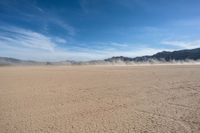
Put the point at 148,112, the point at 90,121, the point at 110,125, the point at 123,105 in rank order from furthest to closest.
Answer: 1. the point at 123,105
2. the point at 148,112
3. the point at 90,121
4. the point at 110,125

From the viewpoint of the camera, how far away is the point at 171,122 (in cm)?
567

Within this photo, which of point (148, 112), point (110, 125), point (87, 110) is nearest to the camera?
point (110, 125)

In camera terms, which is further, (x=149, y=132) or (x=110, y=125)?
(x=110, y=125)

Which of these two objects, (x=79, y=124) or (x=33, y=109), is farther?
(x=33, y=109)

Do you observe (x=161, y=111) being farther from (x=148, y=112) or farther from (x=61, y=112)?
(x=61, y=112)

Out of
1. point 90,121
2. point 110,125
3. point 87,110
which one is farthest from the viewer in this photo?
point 87,110

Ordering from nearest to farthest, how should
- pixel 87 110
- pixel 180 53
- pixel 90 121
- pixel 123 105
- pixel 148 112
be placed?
pixel 90 121 → pixel 148 112 → pixel 87 110 → pixel 123 105 → pixel 180 53

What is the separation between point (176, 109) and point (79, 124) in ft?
10.8

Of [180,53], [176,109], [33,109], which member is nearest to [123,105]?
[176,109]

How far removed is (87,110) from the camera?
7129 mm

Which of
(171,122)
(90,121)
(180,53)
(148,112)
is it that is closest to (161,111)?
(148,112)

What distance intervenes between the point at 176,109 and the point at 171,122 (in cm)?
131

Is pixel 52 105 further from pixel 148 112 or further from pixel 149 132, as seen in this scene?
pixel 149 132

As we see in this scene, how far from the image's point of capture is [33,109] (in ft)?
24.4
